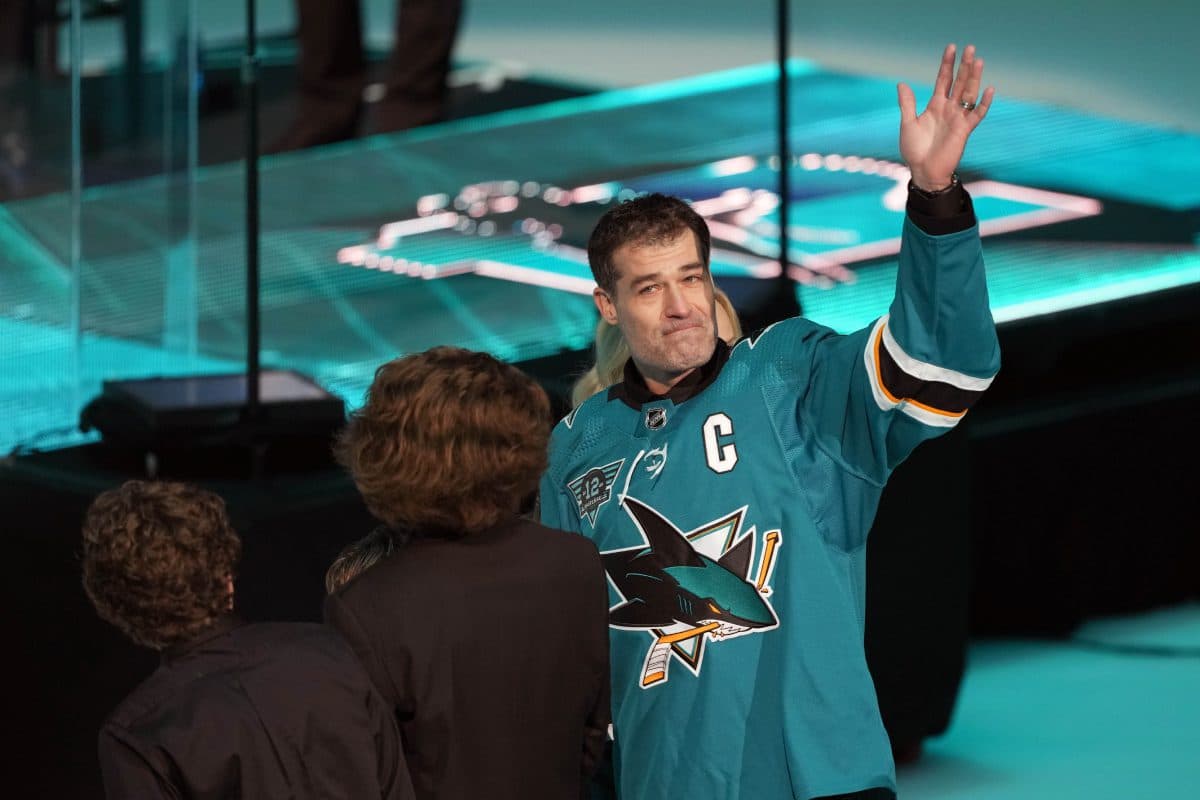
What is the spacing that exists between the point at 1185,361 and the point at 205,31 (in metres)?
2.51

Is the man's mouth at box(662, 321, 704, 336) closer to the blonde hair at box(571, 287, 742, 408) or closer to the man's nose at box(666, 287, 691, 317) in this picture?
the man's nose at box(666, 287, 691, 317)

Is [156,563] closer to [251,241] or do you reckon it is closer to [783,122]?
[251,241]

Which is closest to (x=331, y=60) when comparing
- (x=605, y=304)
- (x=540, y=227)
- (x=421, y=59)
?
(x=421, y=59)

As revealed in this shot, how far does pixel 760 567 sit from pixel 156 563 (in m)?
0.69

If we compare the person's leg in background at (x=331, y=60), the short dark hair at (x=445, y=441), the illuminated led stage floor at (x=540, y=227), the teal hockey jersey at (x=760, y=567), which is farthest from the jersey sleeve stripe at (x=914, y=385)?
the person's leg in background at (x=331, y=60)

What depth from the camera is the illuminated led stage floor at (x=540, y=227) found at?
3.76 metres

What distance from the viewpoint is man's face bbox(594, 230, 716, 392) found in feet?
7.03

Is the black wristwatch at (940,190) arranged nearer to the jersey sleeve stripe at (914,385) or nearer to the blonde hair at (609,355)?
the jersey sleeve stripe at (914,385)

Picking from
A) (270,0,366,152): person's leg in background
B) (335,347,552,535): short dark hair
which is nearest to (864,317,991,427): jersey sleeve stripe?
(335,347,552,535): short dark hair

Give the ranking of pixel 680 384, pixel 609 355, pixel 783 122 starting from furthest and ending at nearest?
pixel 783 122, pixel 609 355, pixel 680 384

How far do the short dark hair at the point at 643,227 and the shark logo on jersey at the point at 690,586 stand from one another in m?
0.29

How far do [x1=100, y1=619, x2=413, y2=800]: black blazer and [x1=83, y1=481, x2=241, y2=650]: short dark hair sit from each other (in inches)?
1.1

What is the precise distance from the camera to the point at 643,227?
2.17 m

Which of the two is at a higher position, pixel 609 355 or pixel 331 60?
pixel 331 60
